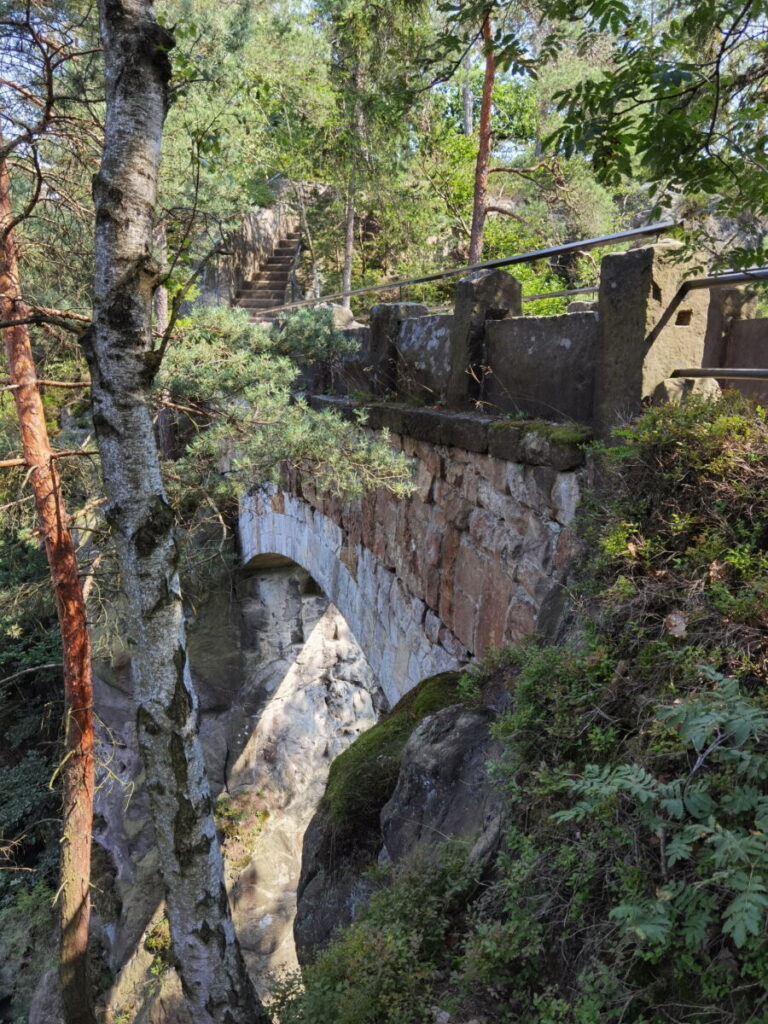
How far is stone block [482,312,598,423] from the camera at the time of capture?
125 inches

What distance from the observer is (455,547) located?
4203 mm

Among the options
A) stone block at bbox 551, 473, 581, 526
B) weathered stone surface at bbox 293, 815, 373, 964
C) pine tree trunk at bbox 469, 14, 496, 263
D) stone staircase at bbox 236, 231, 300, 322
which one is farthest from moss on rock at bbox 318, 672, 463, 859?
stone staircase at bbox 236, 231, 300, 322

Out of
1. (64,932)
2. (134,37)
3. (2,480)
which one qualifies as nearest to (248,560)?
(2,480)

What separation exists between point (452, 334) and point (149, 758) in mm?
2727

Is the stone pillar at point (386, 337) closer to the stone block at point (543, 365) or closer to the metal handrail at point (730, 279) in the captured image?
the stone block at point (543, 365)

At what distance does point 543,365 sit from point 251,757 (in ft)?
31.1

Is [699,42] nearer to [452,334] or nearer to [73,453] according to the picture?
[452,334]

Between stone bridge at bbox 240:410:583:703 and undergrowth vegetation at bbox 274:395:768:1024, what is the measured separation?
0.44 metres

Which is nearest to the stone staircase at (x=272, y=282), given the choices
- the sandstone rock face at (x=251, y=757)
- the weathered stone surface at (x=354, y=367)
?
the sandstone rock face at (x=251, y=757)

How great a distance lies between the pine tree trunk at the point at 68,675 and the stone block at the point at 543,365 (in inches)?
143

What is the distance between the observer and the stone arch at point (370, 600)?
4852mm

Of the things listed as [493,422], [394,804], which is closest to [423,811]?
[394,804]

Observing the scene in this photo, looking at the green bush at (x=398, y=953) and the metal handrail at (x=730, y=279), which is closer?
the green bush at (x=398, y=953)

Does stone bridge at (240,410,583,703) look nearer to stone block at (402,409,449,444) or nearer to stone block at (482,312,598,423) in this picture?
stone block at (402,409,449,444)
